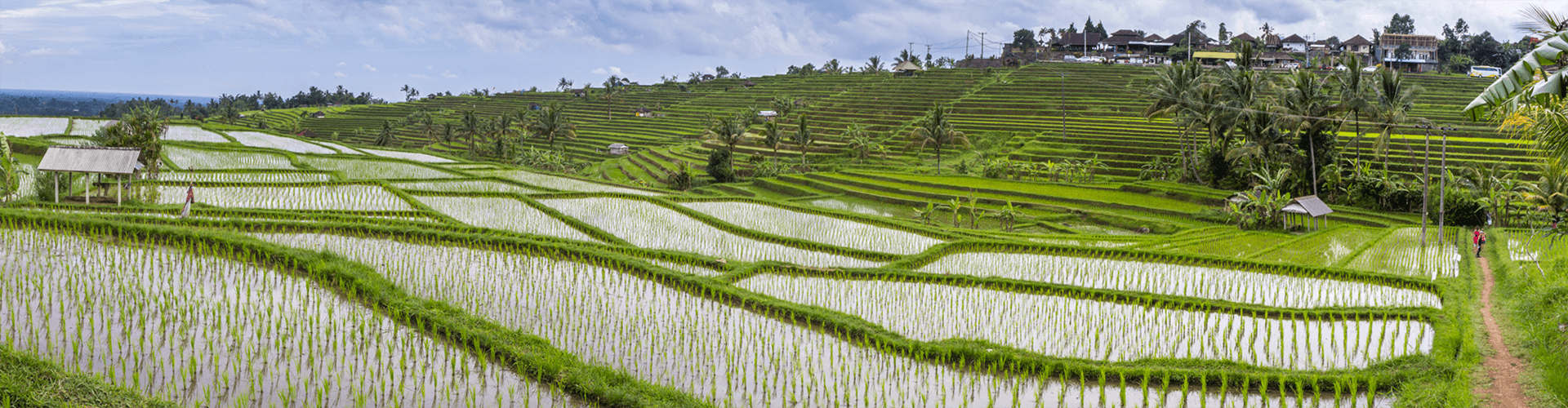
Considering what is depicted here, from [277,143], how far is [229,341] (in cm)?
3313

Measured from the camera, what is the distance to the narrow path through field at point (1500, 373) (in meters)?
7.54

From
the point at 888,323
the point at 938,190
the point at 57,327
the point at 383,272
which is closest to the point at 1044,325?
the point at 888,323

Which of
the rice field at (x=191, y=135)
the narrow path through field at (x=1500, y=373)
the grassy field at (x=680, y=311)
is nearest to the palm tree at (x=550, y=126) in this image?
the rice field at (x=191, y=135)

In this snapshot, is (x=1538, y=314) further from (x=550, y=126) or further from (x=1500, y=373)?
(x=550, y=126)

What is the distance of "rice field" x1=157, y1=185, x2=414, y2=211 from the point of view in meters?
17.8

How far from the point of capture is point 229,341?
25.9 feet

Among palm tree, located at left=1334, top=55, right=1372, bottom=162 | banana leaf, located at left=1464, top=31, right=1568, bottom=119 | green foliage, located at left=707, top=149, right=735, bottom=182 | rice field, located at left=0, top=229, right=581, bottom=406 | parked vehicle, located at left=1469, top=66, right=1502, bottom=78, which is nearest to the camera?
rice field, located at left=0, top=229, right=581, bottom=406

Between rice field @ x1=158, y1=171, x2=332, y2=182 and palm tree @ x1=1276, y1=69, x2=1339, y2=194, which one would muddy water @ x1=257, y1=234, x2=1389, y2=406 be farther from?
palm tree @ x1=1276, y1=69, x2=1339, y2=194

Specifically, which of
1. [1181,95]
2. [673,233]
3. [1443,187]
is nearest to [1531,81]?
[1443,187]

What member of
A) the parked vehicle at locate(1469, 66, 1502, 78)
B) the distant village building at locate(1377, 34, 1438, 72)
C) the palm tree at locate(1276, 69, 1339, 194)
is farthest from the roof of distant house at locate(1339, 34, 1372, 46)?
the palm tree at locate(1276, 69, 1339, 194)

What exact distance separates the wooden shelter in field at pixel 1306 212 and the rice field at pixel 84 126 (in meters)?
37.4

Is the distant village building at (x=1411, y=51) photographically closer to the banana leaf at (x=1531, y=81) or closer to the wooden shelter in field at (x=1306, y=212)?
the wooden shelter in field at (x=1306, y=212)

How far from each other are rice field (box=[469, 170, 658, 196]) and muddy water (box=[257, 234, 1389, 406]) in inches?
488

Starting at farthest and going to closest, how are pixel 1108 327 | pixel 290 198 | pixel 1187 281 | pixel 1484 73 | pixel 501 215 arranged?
pixel 1484 73 < pixel 290 198 < pixel 501 215 < pixel 1187 281 < pixel 1108 327
